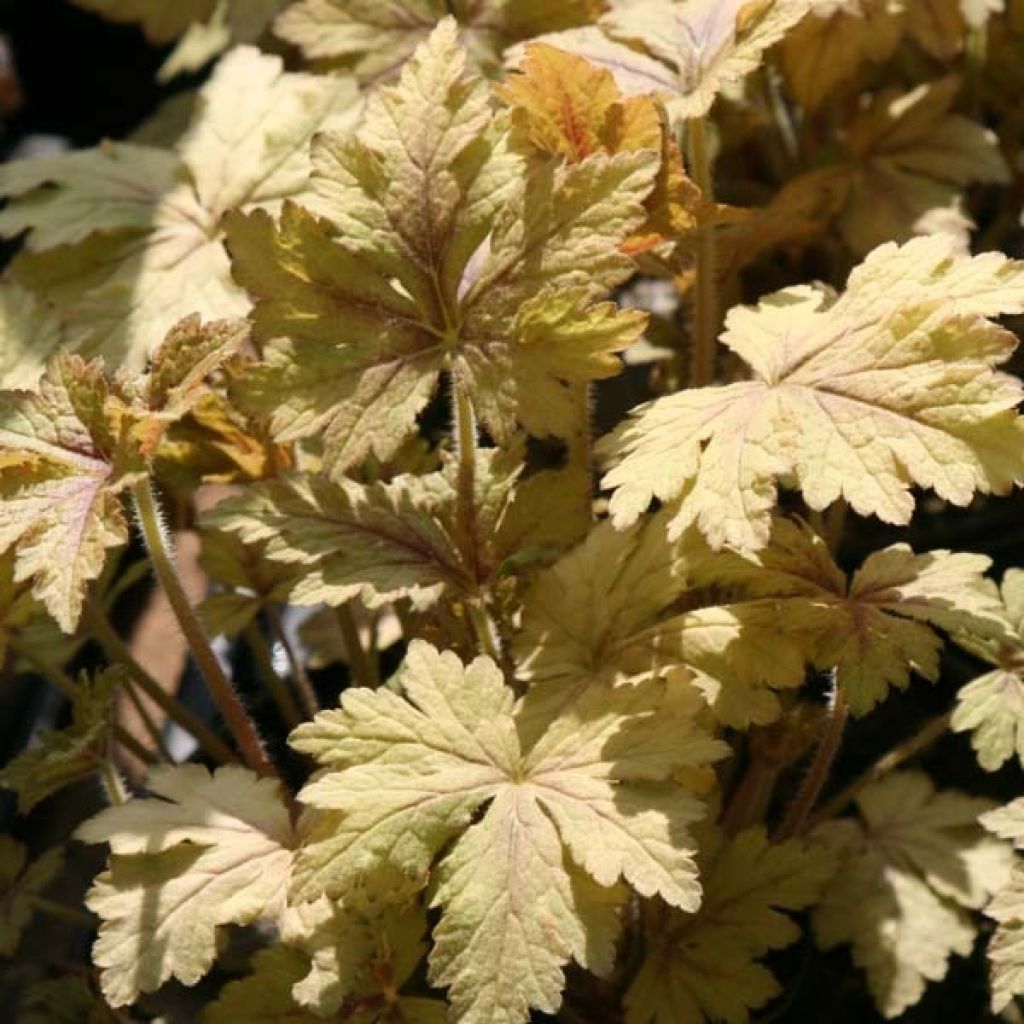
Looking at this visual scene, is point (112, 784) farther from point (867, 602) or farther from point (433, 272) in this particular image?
point (867, 602)

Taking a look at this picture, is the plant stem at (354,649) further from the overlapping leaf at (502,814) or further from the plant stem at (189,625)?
the overlapping leaf at (502,814)

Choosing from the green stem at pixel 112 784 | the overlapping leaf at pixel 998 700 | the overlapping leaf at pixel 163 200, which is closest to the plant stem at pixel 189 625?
the green stem at pixel 112 784

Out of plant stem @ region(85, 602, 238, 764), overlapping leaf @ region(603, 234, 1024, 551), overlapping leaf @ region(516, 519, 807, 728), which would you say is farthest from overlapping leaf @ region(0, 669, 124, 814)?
overlapping leaf @ region(603, 234, 1024, 551)

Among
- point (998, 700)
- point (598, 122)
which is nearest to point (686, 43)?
point (598, 122)

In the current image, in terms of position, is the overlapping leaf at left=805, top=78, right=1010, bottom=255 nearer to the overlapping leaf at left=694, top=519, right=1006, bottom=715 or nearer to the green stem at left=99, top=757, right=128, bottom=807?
the overlapping leaf at left=694, top=519, right=1006, bottom=715

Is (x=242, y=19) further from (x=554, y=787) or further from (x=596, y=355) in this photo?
(x=554, y=787)
